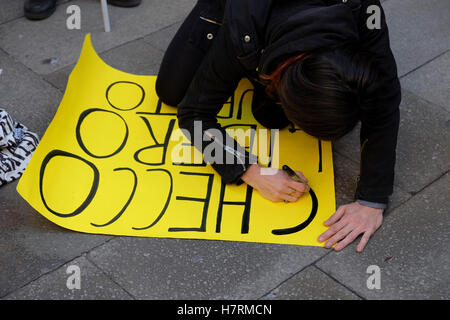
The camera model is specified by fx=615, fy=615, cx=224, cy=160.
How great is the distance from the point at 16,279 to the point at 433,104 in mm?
2170

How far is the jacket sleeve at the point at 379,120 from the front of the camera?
224 centimetres

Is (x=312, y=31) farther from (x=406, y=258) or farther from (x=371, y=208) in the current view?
(x=406, y=258)

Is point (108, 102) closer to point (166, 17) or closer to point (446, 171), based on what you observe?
point (166, 17)

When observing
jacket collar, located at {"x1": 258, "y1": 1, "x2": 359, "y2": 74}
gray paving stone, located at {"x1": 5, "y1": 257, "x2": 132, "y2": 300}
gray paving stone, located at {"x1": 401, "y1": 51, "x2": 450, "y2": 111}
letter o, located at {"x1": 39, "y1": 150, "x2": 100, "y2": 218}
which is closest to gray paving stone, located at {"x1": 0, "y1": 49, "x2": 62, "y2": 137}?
letter o, located at {"x1": 39, "y1": 150, "x2": 100, "y2": 218}

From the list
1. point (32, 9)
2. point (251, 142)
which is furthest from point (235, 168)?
point (32, 9)

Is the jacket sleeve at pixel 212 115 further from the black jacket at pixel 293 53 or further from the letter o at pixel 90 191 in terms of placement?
the letter o at pixel 90 191

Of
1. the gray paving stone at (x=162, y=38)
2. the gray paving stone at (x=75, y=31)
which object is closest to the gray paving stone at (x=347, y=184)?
the gray paving stone at (x=162, y=38)

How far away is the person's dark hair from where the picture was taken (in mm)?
2021

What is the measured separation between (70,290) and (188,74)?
4.00 ft

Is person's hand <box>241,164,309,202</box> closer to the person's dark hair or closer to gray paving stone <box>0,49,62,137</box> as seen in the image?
the person's dark hair

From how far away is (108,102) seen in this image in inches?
121

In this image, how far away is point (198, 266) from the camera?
229 cm

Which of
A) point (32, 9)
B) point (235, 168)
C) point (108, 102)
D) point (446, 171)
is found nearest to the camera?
point (235, 168)

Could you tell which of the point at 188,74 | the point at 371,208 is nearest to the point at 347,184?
the point at 371,208
